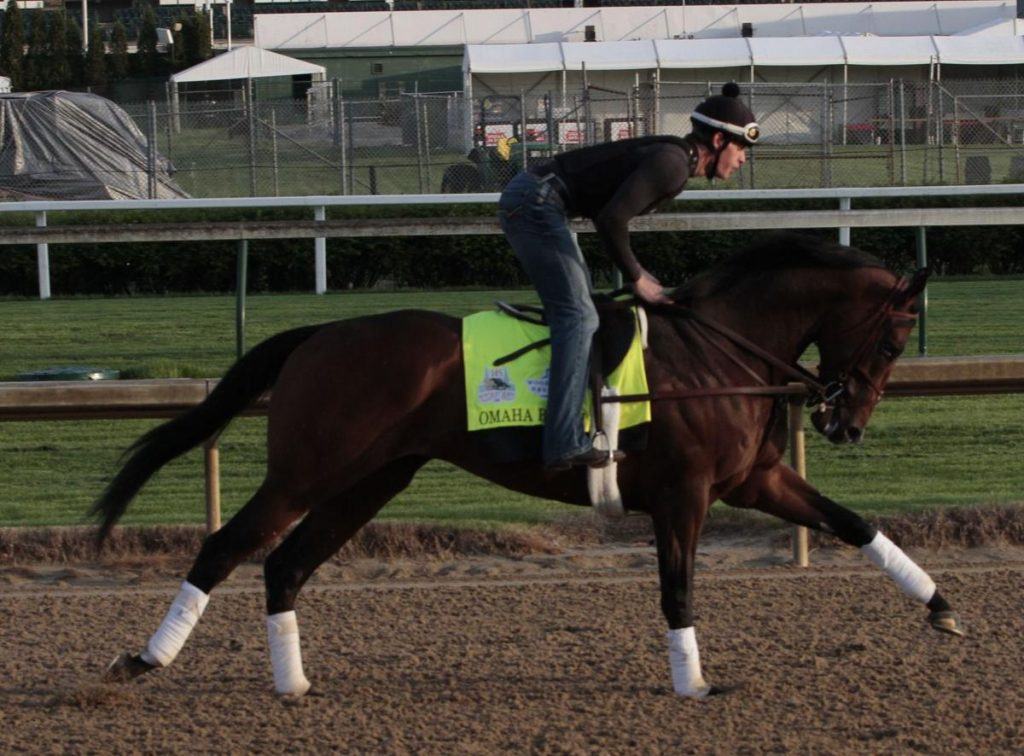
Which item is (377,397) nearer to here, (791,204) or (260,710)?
(260,710)

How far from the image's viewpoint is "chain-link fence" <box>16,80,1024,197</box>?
2389 centimetres

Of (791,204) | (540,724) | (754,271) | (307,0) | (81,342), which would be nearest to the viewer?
(540,724)

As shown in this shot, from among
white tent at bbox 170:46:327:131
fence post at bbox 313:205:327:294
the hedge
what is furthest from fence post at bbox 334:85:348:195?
white tent at bbox 170:46:327:131

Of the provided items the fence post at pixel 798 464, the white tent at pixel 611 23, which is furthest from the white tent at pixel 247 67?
the fence post at pixel 798 464

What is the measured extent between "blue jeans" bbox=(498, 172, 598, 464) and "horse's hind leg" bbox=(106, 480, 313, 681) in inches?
34.7

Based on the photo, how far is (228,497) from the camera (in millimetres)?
8469

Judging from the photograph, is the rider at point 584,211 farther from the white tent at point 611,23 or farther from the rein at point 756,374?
the white tent at point 611,23

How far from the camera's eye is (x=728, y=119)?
509 cm

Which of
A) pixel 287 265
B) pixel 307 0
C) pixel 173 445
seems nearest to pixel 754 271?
pixel 173 445

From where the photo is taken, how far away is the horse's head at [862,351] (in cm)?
525

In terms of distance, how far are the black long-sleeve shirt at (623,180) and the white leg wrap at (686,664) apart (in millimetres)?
1153

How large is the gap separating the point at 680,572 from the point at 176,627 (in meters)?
1.64

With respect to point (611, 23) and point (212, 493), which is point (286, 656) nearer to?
point (212, 493)

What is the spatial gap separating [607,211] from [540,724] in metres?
1.60
